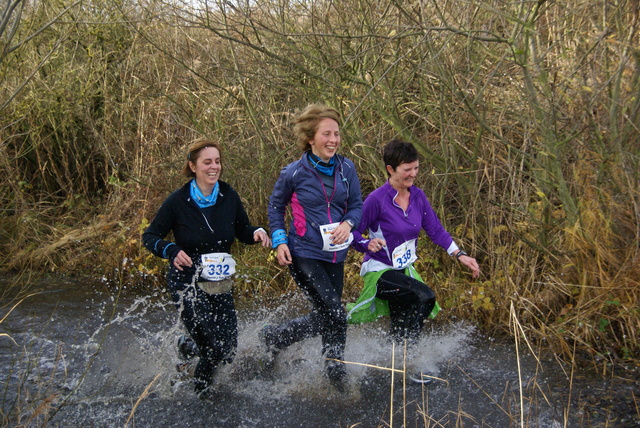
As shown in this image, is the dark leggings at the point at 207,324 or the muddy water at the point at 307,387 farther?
the dark leggings at the point at 207,324

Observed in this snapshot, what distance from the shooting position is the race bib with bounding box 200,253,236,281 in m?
4.51

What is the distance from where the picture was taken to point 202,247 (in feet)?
14.9

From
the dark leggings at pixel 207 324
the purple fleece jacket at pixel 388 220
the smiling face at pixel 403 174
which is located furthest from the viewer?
the purple fleece jacket at pixel 388 220

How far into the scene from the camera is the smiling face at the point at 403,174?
4715 millimetres

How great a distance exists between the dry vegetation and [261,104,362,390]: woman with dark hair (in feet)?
1.40

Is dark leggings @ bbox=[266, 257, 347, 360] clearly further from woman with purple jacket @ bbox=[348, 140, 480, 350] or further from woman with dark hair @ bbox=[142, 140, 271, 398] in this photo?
woman with dark hair @ bbox=[142, 140, 271, 398]

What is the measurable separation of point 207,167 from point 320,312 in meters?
1.20

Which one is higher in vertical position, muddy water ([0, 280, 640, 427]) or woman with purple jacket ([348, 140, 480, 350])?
woman with purple jacket ([348, 140, 480, 350])

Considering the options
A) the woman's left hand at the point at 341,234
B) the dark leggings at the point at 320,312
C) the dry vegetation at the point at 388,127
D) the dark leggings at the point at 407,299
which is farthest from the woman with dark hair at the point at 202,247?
the dry vegetation at the point at 388,127

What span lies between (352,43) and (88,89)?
4.55m

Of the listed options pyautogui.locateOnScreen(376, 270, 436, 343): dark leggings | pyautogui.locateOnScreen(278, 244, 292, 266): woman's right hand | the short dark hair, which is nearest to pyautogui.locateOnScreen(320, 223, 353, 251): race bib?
pyautogui.locateOnScreen(278, 244, 292, 266): woman's right hand

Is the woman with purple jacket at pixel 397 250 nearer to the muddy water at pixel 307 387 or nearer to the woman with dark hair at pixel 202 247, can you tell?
the muddy water at pixel 307 387

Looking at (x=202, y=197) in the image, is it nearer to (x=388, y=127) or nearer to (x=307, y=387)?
(x=307, y=387)

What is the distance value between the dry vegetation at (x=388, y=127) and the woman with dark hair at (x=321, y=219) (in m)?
0.43
